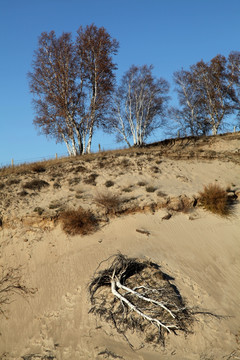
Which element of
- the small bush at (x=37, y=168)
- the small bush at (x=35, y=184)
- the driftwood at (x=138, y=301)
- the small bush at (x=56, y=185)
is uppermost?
the small bush at (x=37, y=168)

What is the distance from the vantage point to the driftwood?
32.4ft

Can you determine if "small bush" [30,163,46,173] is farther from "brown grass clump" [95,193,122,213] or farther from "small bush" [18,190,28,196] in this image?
"brown grass clump" [95,193,122,213]

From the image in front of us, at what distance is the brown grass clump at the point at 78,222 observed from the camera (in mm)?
14341

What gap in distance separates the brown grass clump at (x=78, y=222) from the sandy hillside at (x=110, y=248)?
250mm

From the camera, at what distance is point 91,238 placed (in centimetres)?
1416

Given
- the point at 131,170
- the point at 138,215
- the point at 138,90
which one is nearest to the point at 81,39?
the point at 138,90

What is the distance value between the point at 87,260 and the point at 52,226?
267 cm

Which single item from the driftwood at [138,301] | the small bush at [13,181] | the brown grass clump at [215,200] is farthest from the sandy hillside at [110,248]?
the brown grass clump at [215,200]

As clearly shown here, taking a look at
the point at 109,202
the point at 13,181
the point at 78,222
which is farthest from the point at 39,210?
the point at 13,181

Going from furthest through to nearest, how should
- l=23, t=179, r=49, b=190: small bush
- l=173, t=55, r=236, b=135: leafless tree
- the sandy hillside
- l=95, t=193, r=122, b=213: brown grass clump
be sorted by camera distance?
l=173, t=55, r=236, b=135: leafless tree < l=23, t=179, r=49, b=190: small bush < l=95, t=193, r=122, b=213: brown grass clump < the sandy hillside

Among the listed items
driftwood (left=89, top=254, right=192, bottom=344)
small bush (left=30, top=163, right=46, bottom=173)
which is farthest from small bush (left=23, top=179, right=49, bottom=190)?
driftwood (left=89, top=254, right=192, bottom=344)

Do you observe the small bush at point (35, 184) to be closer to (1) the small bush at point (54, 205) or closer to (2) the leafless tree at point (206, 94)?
(1) the small bush at point (54, 205)

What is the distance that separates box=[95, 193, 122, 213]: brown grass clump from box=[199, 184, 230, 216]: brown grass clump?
4431 mm

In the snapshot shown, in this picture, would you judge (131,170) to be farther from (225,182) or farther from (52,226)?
(52,226)
